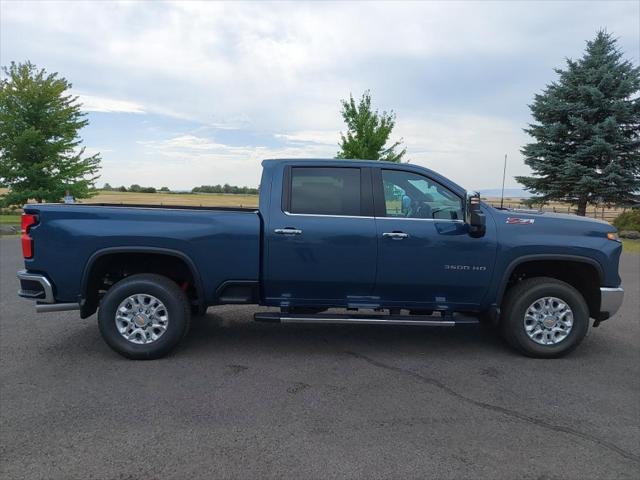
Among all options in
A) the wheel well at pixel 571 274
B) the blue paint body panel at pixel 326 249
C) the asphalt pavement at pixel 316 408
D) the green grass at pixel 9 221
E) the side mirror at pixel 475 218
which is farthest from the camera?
the green grass at pixel 9 221

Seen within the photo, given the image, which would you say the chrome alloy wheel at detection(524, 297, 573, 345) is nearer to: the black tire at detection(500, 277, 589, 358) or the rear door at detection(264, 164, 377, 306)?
the black tire at detection(500, 277, 589, 358)

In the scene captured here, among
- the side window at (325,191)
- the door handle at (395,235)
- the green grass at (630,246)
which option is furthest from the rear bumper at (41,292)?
the green grass at (630,246)

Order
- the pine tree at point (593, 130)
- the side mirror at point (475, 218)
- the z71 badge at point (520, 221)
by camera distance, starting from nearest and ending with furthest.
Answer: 1. the side mirror at point (475, 218)
2. the z71 badge at point (520, 221)
3. the pine tree at point (593, 130)

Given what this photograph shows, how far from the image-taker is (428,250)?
184 inches

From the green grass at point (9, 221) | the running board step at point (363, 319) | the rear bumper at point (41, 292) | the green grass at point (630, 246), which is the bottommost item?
the green grass at point (9, 221)

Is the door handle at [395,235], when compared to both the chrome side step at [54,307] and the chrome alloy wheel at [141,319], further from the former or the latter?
the chrome side step at [54,307]

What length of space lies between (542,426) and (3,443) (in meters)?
3.69

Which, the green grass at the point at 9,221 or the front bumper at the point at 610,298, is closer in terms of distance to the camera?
the front bumper at the point at 610,298

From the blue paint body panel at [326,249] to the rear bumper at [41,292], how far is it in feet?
0.19

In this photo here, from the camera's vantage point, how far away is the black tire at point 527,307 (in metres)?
4.79

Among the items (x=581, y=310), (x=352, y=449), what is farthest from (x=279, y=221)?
(x=581, y=310)

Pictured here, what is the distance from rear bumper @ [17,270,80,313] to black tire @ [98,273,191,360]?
0.35 m

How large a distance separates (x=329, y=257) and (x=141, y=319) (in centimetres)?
193

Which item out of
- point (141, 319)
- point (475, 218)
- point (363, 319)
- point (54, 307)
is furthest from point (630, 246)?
point (54, 307)
